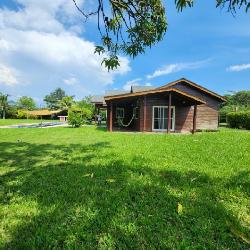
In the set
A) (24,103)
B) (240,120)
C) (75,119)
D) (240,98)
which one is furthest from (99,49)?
(24,103)

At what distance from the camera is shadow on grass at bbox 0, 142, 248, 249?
292 cm

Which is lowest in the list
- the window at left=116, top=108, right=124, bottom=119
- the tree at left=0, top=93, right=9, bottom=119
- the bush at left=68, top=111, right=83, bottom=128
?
the bush at left=68, top=111, right=83, bottom=128

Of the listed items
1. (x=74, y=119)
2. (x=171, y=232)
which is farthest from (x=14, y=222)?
(x=74, y=119)

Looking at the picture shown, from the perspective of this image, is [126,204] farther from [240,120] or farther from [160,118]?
[240,120]

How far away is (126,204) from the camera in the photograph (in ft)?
12.7

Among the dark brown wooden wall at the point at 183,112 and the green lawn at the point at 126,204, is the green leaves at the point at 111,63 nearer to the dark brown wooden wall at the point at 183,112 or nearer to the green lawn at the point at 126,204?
the green lawn at the point at 126,204

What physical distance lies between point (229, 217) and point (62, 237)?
2217mm

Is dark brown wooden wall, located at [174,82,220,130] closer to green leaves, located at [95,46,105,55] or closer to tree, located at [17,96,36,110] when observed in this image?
green leaves, located at [95,46,105,55]

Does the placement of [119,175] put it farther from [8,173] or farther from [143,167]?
[8,173]

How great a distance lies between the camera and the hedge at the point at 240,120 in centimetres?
2363

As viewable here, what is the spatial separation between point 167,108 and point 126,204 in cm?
1644

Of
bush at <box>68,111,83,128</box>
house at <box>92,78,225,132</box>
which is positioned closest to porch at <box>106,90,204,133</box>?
house at <box>92,78,225,132</box>

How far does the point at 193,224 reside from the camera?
3.29 metres

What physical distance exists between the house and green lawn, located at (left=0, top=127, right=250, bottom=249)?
38.5 ft
